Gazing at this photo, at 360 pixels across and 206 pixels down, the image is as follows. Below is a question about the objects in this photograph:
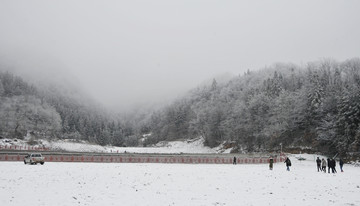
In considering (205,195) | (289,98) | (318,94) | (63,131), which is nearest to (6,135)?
(63,131)

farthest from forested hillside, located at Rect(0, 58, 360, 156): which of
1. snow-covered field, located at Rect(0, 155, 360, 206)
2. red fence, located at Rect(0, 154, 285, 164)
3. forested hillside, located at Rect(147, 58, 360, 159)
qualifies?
snow-covered field, located at Rect(0, 155, 360, 206)

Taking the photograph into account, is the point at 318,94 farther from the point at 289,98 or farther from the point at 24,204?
the point at 24,204

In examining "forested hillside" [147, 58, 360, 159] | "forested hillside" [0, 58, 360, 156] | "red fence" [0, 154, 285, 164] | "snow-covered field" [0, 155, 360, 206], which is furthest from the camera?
"forested hillside" [0, 58, 360, 156]

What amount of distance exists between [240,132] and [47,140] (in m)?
73.2

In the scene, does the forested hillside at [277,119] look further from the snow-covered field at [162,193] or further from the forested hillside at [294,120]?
the snow-covered field at [162,193]

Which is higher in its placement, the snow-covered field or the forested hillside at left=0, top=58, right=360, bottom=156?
the forested hillside at left=0, top=58, right=360, bottom=156

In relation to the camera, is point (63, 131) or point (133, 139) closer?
point (63, 131)

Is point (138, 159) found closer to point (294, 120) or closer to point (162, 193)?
point (162, 193)

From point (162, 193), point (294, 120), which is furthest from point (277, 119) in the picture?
point (162, 193)

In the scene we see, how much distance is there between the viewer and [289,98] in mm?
80312

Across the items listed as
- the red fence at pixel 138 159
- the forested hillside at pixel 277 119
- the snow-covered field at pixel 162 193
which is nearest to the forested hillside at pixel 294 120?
the forested hillside at pixel 277 119

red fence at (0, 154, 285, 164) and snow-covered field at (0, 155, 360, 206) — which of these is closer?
snow-covered field at (0, 155, 360, 206)

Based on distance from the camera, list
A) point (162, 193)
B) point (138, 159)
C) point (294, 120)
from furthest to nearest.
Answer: point (294, 120), point (138, 159), point (162, 193)

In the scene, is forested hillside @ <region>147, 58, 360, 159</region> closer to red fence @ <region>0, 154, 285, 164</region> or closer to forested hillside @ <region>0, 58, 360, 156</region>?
forested hillside @ <region>0, 58, 360, 156</region>
